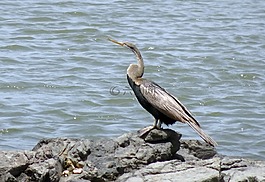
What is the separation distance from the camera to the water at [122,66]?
408 inches

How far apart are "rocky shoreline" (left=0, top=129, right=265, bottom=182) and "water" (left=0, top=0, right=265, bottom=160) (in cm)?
243

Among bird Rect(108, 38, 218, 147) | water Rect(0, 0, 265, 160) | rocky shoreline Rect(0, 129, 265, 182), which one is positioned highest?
bird Rect(108, 38, 218, 147)

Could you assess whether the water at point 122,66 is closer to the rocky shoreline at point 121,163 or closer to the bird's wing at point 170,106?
the bird's wing at point 170,106

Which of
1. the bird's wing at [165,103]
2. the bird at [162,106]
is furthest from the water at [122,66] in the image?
the bird's wing at [165,103]

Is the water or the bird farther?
the water

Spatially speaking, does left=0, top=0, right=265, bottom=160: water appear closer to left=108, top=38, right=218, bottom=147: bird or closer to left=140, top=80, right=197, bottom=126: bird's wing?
left=108, top=38, right=218, bottom=147: bird

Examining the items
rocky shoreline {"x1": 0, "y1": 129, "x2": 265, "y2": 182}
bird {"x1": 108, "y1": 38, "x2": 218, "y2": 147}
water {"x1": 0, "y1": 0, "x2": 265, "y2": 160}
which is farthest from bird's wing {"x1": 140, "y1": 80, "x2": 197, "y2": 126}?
water {"x1": 0, "y1": 0, "x2": 265, "y2": 160}

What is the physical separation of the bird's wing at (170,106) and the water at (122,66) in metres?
2.31

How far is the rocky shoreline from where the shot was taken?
6.30 meters

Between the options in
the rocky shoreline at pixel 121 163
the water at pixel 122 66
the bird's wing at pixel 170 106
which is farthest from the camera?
the water at pixel 122 66

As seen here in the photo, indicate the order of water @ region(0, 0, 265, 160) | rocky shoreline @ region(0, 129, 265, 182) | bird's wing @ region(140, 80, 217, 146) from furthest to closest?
water @ region(0, 0, 265, 160) → bird's wing @ region(140, 80, 217, 146) → rocky shoreline @ region(0, 129, 265, 182)

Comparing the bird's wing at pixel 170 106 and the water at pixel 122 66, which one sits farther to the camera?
the water at pixel 122 66

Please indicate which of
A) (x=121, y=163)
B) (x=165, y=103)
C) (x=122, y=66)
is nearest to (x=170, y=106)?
(x=165, y=103)

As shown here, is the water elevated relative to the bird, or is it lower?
lower
